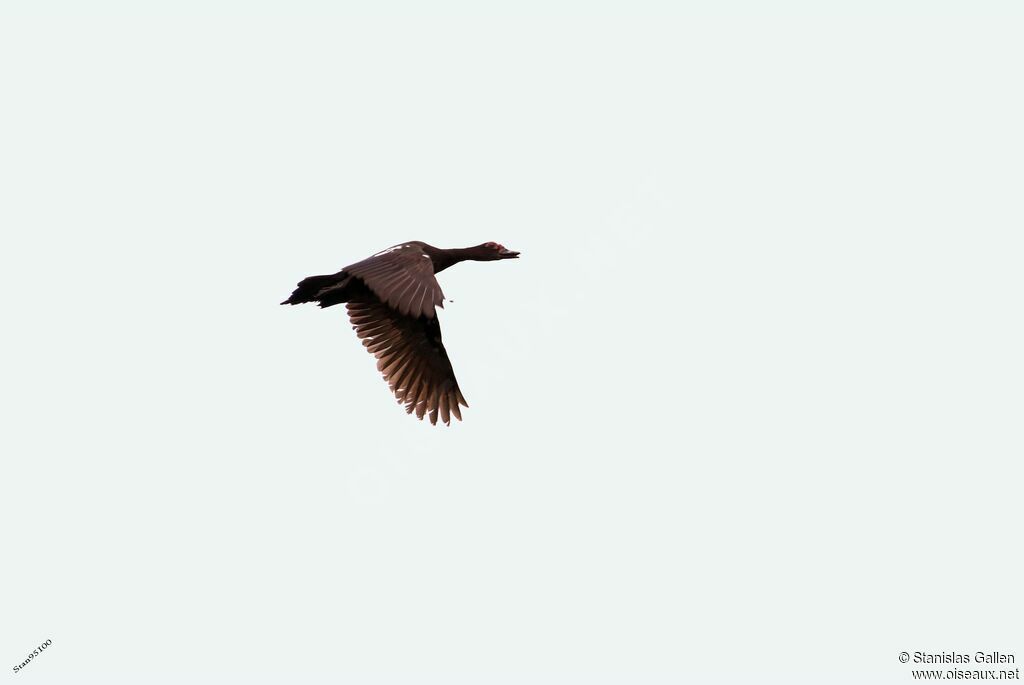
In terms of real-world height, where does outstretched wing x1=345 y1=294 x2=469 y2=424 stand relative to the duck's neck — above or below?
below

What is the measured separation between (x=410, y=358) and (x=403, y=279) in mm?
2838

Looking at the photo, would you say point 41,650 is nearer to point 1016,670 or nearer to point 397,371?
point 397,371

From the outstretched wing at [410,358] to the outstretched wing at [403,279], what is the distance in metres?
1.77

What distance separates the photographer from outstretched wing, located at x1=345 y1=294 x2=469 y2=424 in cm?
1770

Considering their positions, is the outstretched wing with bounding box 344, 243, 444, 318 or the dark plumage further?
the dark plumage

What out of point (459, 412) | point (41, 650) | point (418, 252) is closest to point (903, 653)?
point (459, 412)

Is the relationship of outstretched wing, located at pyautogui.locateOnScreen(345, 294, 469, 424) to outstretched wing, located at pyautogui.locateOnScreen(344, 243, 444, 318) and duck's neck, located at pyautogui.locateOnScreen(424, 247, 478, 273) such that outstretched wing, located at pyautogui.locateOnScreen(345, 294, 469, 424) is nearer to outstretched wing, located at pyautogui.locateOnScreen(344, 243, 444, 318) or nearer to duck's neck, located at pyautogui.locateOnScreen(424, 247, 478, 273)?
duck's neck, located at pyautogui.locateOnScreen(424, 247, 478, 273)

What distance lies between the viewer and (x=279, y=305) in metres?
16.2

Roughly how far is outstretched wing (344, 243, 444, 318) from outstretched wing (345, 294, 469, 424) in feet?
5.82

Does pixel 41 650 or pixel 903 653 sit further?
pixel 903 653

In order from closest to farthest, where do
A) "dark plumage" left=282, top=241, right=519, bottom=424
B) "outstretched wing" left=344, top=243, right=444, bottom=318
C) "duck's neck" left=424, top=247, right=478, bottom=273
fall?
"outstretched wing" left=344, top=243, right=444, bottom=318 < "duck's neck" left=424, top=247, right=478, bottom=273 < "dark plumage" left=282, top=241, right=519, bottom=424

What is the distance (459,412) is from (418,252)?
2594 mm

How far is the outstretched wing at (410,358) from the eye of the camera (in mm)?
17703

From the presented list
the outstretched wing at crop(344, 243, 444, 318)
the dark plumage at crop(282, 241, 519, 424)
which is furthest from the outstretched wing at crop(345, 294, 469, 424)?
the outstretched wing at crop(344, 243, 444, 318)
